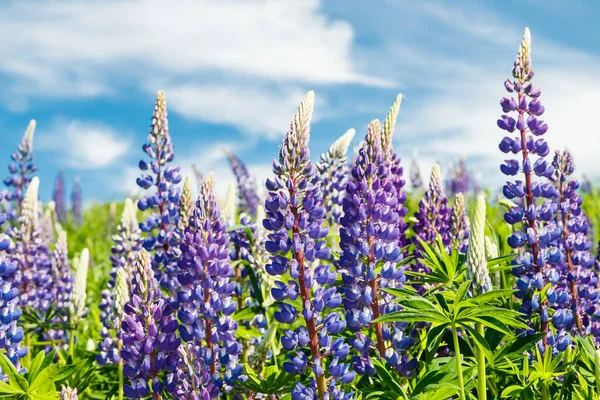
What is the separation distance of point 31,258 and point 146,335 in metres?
2.85

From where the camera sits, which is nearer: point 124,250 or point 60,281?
point 124,250

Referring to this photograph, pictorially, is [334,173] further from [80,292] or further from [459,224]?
[80,292]

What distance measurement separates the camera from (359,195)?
2.87 metres

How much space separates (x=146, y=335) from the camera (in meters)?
2.91

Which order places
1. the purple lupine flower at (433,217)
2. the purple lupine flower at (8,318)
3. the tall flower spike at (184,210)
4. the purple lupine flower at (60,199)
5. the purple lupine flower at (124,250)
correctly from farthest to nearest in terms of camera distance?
1. the purple lupine flower at (60,199)
2. the purple lupine flower at (124,250)
3. the purple lupine flower at (433,217)
4. the tall flower spike at (184,210)
5. the purple lupine flower at (8,318)

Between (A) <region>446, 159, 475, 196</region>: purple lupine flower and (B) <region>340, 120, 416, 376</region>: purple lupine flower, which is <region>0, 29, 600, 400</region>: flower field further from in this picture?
(A) <region>446, 159, 475, 196</region>: purple lupine flower

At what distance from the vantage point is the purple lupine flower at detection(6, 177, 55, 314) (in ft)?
17.0

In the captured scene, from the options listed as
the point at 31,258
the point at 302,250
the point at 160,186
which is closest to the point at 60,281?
the point at 31,258

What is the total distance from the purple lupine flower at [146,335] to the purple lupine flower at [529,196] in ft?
5.49

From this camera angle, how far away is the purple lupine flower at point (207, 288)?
2918 mm

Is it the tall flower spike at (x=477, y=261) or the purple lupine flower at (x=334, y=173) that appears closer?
the tall flower spike at (x=477, y=261)

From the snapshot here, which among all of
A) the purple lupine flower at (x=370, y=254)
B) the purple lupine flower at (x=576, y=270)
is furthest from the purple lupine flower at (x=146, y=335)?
the purple lupine flower at (x=576, y=270)

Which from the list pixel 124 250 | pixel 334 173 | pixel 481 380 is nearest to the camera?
pixel 481 380

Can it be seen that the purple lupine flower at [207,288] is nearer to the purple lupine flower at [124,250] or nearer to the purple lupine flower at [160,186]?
the purple lupine flower at [160,186]
